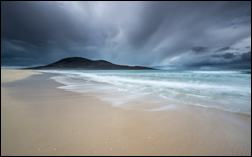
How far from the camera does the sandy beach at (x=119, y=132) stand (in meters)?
1.96

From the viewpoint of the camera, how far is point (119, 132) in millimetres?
2434

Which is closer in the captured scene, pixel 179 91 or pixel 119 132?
pixel 119 132

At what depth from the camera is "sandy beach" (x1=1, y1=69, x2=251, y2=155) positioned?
6.44 ft

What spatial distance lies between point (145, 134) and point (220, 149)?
1.13 metres

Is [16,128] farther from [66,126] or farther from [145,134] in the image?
[145,134]

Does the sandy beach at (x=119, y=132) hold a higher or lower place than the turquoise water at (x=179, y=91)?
lower

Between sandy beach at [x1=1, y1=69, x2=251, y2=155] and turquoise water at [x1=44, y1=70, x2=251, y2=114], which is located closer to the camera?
sandy beach at [x1=1, y1=69, x2=251, y2=155]

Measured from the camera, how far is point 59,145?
6.50ft

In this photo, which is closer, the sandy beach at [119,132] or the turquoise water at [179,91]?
the sandy beach at [119,132]

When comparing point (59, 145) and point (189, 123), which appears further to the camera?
point (189, 123)

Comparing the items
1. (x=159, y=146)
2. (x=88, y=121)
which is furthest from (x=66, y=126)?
(x=159, y=146)

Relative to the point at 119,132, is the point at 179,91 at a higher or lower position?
higher

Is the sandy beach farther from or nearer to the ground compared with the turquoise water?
nearer to the ground

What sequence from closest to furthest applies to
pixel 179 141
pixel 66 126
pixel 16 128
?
1. pixel 179 141
2. pixel 16 128
3. pixel 66 126
